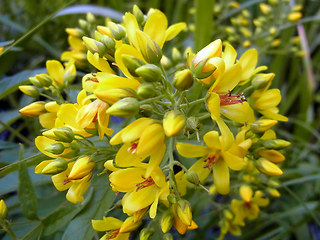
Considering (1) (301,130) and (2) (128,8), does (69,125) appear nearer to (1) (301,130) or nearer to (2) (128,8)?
(2) (128,8)

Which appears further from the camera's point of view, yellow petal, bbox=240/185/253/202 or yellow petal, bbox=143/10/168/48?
yellow petal, bbox=240/185/253/202

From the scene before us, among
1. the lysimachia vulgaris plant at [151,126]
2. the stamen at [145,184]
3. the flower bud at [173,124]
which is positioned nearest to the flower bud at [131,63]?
the lysimachia vulgaris plant at [151,126]

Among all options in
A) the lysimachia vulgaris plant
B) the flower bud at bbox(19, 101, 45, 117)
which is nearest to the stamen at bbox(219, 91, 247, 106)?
the lysimachia vulgaris plant

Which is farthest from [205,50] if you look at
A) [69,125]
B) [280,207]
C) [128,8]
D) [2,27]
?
[2,27]

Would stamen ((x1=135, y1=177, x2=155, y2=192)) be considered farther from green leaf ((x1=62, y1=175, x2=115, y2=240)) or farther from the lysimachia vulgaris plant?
green leaf ((x1=62, y1=175, x2=115, y2=240))

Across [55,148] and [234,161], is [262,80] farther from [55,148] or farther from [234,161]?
[55,148]

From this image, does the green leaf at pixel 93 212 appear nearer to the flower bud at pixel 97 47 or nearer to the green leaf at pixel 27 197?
the green leaf at pixel 27 197

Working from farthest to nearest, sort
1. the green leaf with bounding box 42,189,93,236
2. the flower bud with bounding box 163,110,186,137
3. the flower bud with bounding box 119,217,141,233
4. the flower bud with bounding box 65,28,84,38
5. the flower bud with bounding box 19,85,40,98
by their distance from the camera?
the flower bud with bounding box 65,28,84,38 → the flower bud with bounding box 19,85,40,98 → the green leaf with bounding box 42,189,93,236 → the flower bud with bounding box 119,217,141,233 → the flower bud with bounding box 163,110,186,137
